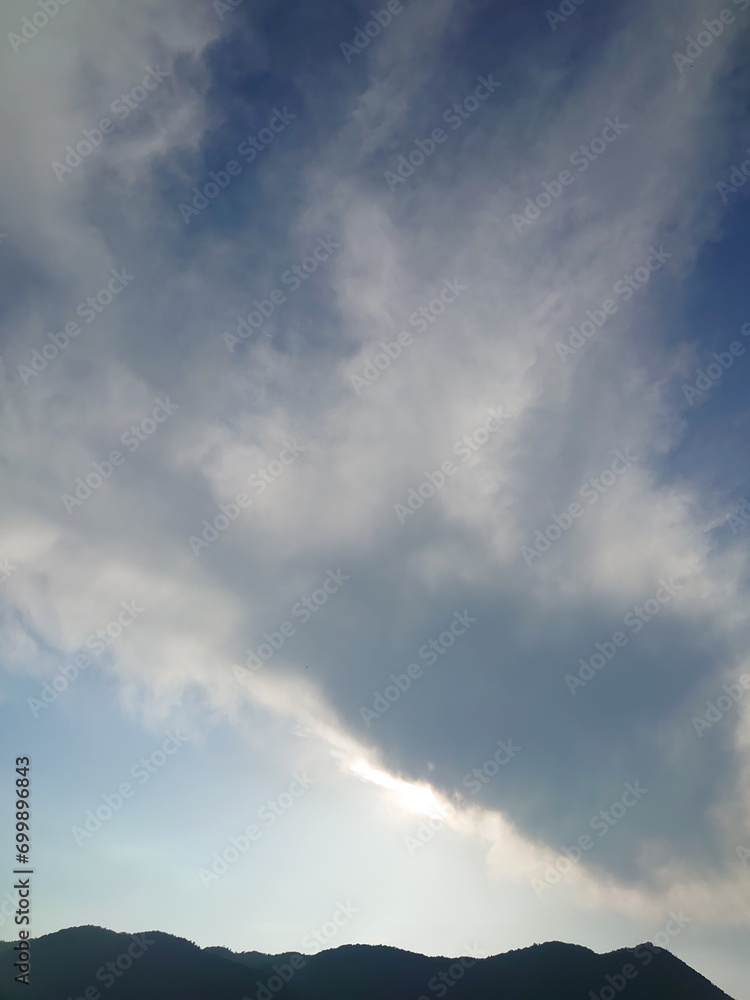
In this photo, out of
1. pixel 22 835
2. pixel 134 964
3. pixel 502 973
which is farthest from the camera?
pixel 502 973

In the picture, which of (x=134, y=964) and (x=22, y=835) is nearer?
(x=22, y=835)

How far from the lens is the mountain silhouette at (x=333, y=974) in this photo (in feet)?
472

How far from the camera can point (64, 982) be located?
465ft

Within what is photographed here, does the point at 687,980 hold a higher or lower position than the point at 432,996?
higher

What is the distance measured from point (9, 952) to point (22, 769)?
193 metres

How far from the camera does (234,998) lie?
475ft

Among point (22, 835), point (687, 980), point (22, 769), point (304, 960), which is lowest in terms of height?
point (304, 960)

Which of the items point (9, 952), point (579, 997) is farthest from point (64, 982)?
point (579, 997)

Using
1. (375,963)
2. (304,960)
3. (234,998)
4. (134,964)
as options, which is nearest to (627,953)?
(375,963)

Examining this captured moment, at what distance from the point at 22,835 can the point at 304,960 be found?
19842 cm

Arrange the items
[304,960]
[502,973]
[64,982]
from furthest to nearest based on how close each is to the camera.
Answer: [304,960]
[502,973]
[64,982]

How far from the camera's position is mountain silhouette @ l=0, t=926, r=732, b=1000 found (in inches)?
5659

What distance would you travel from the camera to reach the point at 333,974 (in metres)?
174

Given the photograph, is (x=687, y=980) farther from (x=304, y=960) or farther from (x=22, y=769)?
(x=22, y=769)
